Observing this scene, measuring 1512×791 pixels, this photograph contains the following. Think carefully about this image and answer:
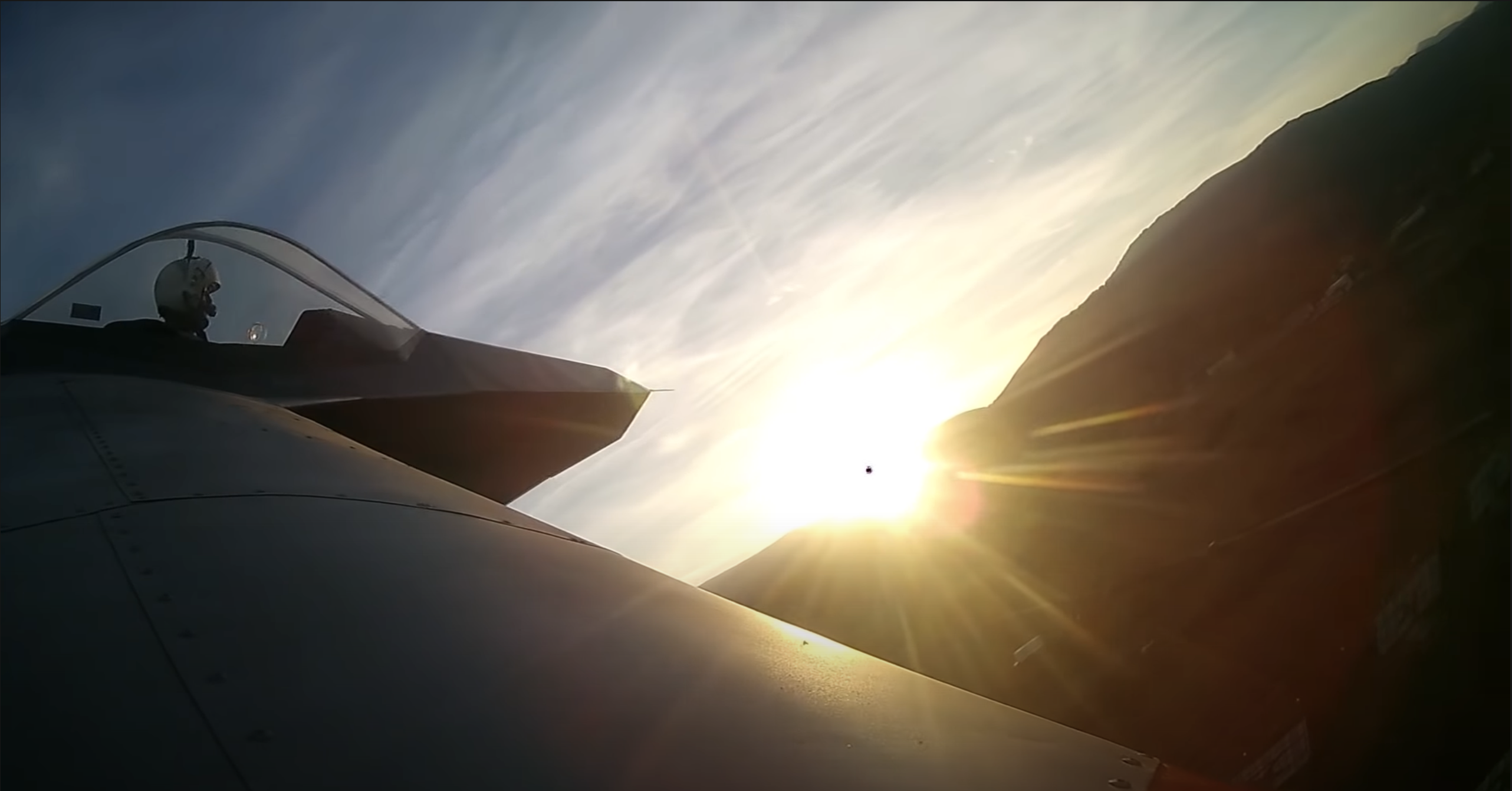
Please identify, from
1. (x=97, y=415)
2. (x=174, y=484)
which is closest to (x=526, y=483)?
(x=97, y=415)

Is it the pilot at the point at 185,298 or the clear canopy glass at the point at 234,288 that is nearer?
the clear canopy glass at the point at 234,288

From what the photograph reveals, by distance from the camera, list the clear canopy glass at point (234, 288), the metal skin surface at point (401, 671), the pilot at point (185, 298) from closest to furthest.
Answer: the metal skin surface at point (401, 671) < the clear canopy glass at point (234, 288) < the pilot at point (185, 298)

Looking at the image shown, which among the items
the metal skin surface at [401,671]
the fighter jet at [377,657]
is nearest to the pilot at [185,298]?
the fighter jet at [377,657]

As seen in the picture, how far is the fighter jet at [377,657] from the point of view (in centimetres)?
154

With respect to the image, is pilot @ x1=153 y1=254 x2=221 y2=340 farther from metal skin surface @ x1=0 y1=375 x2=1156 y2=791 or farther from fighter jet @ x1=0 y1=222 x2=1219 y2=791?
metal skin surface @ x1=0 y1=375 x2=1156 y2=791

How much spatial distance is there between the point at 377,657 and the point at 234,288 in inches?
199

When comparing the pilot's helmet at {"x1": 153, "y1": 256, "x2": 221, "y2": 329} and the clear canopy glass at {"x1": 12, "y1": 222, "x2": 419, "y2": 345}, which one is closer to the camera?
the clear canopy glass at {"x1": 12, "y1": 222, "x2": 419, "y2": 345}

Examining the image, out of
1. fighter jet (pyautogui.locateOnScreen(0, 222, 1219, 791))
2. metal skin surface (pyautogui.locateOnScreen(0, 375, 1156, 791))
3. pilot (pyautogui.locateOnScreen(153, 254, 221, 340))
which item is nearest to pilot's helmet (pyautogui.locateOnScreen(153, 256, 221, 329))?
pilot (pyautogui.locateOnScreen(153, 254, 221, 340))

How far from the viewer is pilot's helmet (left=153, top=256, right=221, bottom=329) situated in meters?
5.54

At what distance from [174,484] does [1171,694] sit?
238 inches

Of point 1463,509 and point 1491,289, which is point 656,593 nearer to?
point 1463,509

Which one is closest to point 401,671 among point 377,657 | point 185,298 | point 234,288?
point 377,657

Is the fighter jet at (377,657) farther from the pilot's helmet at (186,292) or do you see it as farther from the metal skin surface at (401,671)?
the pilot's helmet at (186,292)

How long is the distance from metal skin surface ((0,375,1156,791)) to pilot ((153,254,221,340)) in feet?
9.82
